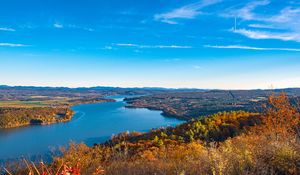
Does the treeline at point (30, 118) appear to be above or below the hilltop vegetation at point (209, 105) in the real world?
below

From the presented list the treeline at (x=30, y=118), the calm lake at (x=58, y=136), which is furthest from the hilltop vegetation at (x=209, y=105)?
the treeline at (x=30, y=118)

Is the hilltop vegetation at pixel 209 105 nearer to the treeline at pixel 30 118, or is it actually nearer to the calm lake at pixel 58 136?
the calm lake at pixel 58 136

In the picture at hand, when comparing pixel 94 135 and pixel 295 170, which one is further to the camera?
pixel 94 135

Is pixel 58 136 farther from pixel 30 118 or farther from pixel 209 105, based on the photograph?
pixel 209 105

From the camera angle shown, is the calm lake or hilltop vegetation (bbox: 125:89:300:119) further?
hilltop vegetation (bbox: 125:89:300:119)

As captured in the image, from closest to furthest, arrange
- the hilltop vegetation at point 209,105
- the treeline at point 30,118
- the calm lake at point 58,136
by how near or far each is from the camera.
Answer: the calm lake at point 58,136
the treeline at point 30,118
the hilltop vegetation at point 209,105

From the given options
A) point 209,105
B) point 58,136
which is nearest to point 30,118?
point 58,136

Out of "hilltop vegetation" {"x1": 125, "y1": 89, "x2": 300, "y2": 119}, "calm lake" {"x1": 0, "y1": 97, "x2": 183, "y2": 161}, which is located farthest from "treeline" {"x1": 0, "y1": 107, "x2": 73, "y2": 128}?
"hilltop vegetation" {"x1": 125, "y1": 89, "x2": 300, "y2": 119}

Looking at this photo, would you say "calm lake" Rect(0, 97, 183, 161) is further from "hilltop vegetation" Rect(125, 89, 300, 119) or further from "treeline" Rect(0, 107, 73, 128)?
"hilltop vegetation" Rect(125, 89, 300, 119)

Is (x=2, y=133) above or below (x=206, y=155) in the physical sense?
below

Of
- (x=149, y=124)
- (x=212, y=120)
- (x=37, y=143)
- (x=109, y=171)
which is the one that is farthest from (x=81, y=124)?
(x=109, y=171)

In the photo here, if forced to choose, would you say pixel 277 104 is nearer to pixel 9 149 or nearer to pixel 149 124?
pixel 9 149
